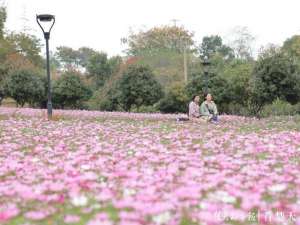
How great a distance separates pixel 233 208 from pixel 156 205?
0.54 m

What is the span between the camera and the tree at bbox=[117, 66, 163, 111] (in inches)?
1176

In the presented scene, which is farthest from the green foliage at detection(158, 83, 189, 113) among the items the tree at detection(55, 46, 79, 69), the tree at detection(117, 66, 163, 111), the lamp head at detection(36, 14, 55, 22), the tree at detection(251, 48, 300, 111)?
the tree at detection(55, 46, 79, 69)

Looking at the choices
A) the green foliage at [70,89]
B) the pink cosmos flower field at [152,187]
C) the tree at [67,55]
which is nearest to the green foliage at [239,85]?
the green foliage at [70,89]

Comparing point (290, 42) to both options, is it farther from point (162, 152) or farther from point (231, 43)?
point (162, 152)

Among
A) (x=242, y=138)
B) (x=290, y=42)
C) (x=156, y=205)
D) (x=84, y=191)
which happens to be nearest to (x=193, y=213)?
(x=156, y=205)

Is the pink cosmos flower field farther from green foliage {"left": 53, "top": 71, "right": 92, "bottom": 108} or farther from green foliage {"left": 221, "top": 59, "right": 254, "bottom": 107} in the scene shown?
green foliage {"left": 53, "top": 71, "right": 92, "bottom": 108}

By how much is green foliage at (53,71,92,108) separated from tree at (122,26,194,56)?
31.8 metres

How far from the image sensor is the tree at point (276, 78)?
24.3 metres

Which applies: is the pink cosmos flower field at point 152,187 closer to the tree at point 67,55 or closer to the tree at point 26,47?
the tree at point 26,47

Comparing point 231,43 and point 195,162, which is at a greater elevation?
point 231,43

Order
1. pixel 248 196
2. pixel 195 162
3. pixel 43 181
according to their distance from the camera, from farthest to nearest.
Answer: pixel 195 162 → pixel 43 181 → pixel 248 196

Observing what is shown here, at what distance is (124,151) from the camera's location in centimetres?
716

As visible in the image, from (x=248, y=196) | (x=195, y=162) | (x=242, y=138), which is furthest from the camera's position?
(x=242, y=138)

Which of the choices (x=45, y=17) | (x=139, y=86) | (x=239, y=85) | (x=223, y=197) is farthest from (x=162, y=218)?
(x=239, y=85)
